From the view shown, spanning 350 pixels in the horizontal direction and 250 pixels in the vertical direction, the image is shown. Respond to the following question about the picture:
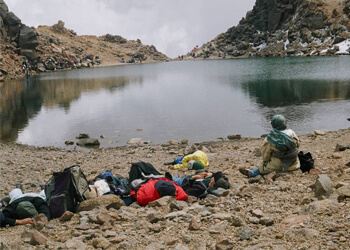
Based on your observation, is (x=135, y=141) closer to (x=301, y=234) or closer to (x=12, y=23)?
(x=301, y=234)

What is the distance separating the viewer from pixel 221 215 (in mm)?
7074

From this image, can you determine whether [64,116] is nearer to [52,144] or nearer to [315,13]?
[52,144]

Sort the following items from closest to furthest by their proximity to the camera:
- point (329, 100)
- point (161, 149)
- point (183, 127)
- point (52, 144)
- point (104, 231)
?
point (104, 231) < point (161, 149) < point (52, 144) < point (183, 127) < point (329, 100)

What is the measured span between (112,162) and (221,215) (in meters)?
10.1

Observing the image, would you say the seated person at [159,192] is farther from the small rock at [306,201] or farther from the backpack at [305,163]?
the backpack at [305,163]

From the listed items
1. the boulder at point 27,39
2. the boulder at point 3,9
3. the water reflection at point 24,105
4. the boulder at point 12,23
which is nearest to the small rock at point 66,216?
the water reflection at point 24,105

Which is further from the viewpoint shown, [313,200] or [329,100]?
[329,100]

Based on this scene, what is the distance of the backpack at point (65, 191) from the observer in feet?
27.7

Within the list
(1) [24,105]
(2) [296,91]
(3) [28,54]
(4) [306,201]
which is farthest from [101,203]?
(3) [28,54]

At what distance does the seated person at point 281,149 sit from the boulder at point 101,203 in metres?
4.34

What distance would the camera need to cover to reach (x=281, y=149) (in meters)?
10.0

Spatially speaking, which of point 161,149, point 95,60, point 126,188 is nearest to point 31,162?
point 161,149

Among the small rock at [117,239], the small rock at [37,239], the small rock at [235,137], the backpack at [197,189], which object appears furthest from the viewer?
the small rock at [235,137]

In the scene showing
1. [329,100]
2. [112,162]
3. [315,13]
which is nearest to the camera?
[112,162]
